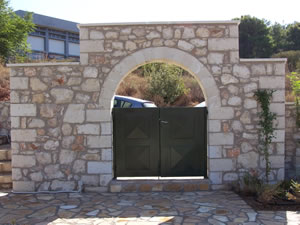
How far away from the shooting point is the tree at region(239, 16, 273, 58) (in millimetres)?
22062

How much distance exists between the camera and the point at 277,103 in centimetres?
539

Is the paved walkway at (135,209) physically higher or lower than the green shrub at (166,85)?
lower

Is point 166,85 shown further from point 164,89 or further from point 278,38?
point 278,38

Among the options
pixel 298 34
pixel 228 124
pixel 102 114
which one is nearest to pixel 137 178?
pixel 102 114

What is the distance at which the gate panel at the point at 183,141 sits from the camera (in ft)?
18.5

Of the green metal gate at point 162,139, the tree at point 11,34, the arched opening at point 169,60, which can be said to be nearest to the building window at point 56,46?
the tree at point 11,34

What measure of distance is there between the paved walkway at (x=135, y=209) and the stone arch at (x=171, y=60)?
1.65m

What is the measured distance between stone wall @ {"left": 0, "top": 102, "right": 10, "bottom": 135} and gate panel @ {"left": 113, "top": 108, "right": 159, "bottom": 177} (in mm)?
3849

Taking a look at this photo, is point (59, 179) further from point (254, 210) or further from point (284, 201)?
point (284, 201)

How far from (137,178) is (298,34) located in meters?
22.6

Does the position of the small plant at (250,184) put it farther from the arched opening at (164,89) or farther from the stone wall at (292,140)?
the arched opening at (164,89)

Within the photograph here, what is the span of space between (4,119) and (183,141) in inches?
201

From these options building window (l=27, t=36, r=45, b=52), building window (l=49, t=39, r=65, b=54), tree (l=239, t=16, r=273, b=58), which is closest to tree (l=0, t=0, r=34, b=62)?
building window (l=27, t=36, r=45, b=52)

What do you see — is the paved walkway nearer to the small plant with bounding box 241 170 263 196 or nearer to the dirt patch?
the dirt patch
